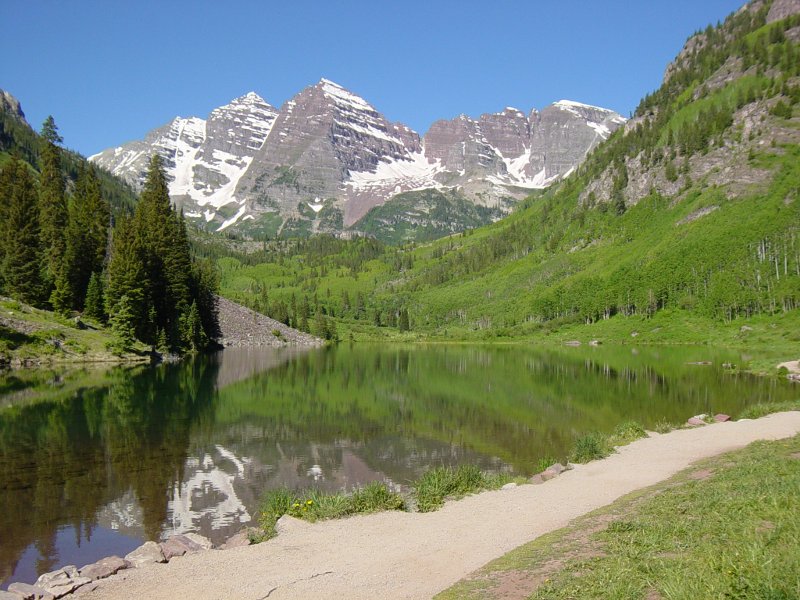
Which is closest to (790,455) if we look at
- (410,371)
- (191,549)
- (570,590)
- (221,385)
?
(570,590)

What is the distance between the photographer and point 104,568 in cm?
1556

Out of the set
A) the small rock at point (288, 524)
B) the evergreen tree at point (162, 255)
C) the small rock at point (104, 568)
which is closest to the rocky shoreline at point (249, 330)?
the evergreen tree at point (162, 255)

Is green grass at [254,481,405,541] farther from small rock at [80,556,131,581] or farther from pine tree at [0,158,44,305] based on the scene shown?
pine tree at [0,158,44,305]

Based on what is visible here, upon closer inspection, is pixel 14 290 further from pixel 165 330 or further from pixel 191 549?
pixel 191 549

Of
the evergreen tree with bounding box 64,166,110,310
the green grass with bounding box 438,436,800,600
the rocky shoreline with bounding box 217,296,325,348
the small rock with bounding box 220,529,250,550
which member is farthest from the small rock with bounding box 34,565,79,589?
the rocky shoreline with bounding box 217,296,325,348

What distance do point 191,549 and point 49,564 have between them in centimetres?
445

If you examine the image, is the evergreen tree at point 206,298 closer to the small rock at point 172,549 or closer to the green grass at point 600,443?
the green grass at point 600,443

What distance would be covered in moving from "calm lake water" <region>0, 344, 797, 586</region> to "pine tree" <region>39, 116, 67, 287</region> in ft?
127

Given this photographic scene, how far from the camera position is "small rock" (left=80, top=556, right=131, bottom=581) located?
15.2m

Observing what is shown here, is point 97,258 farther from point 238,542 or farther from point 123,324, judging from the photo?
point 238,542

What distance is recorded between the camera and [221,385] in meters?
67.0

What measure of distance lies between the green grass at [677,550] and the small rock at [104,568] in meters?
9.46

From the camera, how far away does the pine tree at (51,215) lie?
104113 mm

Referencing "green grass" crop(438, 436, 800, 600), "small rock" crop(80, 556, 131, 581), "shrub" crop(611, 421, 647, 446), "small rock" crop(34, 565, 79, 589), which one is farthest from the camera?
"shrub" crop(611, 421, 647, 446)
